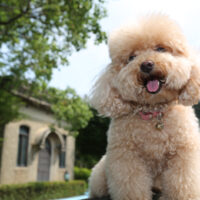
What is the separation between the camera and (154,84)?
1.60 m

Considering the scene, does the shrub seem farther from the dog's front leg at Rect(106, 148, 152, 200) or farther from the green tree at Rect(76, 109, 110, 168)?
the dog's front leg at Rect(106, 148, 152, 200)

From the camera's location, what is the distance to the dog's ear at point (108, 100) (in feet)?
5.86

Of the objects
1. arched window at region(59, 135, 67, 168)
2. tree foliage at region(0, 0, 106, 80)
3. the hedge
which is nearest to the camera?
tree foliage at region(0, 0, 106, 80)

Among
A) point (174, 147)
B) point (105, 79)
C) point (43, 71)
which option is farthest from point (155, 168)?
point (43, 71)

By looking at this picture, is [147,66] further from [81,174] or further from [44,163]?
[81,174]

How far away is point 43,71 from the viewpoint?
7.86 m

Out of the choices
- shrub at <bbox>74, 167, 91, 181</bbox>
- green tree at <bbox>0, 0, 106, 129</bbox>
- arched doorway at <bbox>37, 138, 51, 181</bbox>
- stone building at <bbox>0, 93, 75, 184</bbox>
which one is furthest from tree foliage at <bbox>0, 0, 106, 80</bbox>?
shrub at <bbox>74, 167, 91, 181</bbox>

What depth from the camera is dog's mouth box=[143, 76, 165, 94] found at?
159 centimetres

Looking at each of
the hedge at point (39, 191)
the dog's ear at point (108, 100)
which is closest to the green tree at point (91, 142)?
the hedge at point (39, 191)

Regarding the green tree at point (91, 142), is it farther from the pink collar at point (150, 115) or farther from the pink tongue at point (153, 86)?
the pink tongue at point (153, 86)

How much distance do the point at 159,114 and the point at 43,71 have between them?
21.4 feet

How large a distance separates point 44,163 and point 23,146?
2.13m

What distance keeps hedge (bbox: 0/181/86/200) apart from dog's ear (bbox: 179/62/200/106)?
10.6m

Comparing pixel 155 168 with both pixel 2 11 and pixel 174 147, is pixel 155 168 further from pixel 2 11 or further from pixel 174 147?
pixel 2 11
